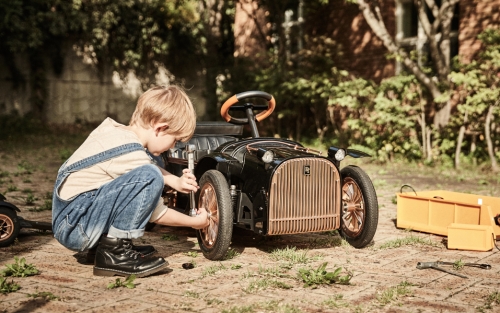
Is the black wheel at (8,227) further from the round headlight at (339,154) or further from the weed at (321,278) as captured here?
the round headlight at (339,154)

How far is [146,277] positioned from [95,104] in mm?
14419

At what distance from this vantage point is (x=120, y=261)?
379cm

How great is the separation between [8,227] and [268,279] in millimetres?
2010

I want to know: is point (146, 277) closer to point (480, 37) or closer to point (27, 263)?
point (27, 263)

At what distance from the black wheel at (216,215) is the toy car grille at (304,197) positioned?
0.30 m

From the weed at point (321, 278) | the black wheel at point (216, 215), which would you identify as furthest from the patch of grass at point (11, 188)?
the weed at point (321, 278)

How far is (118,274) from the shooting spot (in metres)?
3.82

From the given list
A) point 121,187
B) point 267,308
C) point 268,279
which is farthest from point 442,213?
point 121,187

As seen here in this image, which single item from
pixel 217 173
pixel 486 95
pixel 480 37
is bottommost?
pixel 217 173

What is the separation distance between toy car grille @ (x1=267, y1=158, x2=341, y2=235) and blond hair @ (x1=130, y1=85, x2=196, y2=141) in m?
0.79

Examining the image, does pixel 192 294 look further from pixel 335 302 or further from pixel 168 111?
pixel 168 111

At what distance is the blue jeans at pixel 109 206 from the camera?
368 centimetres

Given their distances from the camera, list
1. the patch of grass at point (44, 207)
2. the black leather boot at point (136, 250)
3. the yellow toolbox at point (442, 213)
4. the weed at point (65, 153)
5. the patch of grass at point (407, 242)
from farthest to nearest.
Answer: the weed at point (65, 153) < the patch of grass at point (44, 207) < the yellow toolbox at point (442, 213) < the patch of grass at point (407, 242) < the black leather boot at point (136, 250)

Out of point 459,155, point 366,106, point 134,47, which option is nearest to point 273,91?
point 366,106
